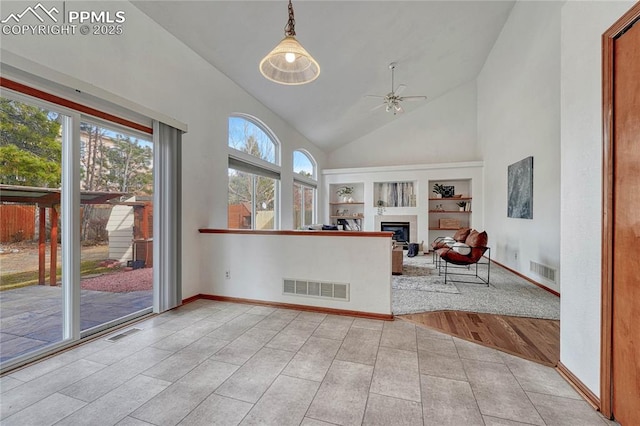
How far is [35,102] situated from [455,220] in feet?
26.1

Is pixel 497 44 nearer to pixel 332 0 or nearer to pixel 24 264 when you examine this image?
pixel 332 0

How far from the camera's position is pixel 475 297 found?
3.54 meters

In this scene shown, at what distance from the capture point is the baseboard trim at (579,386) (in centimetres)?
154

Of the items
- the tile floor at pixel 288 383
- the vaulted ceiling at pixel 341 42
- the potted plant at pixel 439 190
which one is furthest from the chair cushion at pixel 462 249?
the potted plant at pixel 439 190

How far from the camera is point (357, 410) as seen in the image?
4.97 ft

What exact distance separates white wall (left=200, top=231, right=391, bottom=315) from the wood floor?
52cm

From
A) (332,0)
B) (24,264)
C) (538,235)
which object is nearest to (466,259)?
→ (538,235)

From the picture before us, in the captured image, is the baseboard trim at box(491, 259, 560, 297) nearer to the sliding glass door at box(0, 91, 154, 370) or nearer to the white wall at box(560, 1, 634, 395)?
the white wall at box(560, 1, 634, 395)

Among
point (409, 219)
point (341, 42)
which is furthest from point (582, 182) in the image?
point (409, 219)

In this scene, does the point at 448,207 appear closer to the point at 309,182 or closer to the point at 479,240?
the point at 479,240

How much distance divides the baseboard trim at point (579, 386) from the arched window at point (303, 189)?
5151 mm

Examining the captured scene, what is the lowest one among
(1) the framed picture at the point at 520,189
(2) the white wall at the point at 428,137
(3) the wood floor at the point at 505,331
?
(3) the wood floor at the point at 505,331

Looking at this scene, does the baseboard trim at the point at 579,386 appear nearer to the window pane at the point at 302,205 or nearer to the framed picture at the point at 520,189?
the framed picture at the point at 520,189

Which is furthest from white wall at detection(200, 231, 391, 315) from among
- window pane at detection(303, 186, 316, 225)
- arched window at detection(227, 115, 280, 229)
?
window pane at detection(303, 186, 316, 225)
